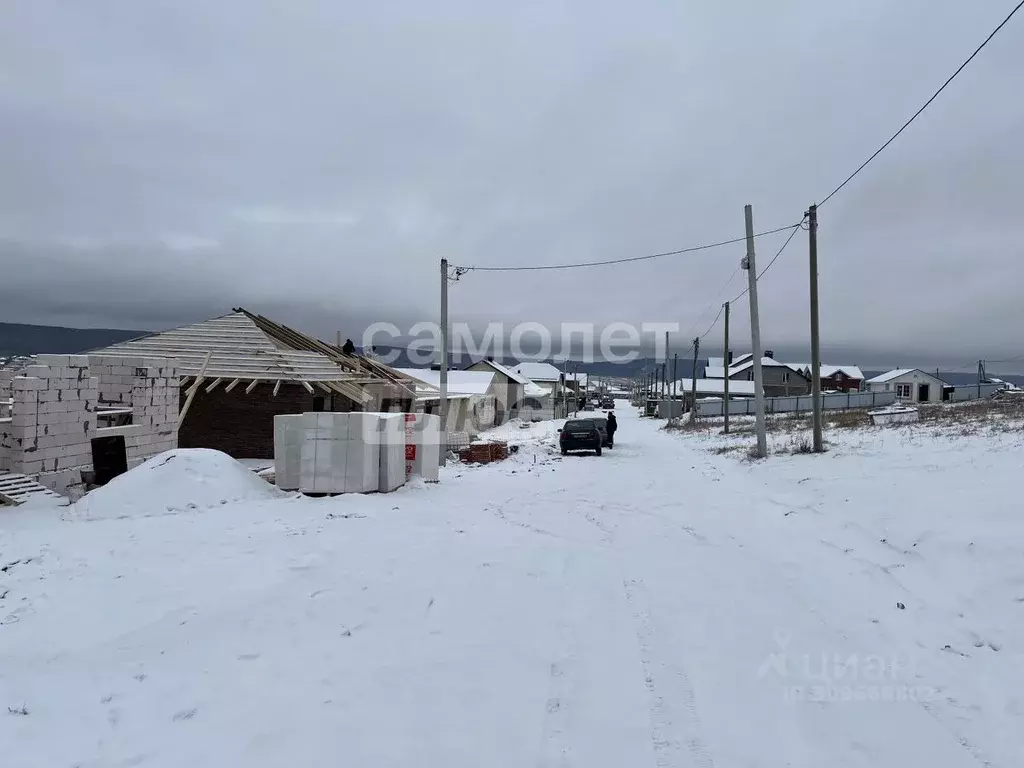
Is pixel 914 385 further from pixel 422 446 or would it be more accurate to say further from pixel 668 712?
pixel 668 712

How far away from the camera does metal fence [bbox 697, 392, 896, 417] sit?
49969 millimetres

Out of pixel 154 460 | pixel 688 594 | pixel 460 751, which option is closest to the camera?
pixel 460 751

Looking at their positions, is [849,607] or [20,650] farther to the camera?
[849,607]

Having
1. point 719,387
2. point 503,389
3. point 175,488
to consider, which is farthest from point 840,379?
point 175,488

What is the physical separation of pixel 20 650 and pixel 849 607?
26.6 feet

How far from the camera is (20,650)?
16.1 ft

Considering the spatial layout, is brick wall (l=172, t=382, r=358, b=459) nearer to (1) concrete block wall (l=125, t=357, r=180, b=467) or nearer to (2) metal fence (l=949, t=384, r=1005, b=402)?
(1) concrete block wall (l=125, t=357, r=180, b=467)

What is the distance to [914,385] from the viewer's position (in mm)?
71562

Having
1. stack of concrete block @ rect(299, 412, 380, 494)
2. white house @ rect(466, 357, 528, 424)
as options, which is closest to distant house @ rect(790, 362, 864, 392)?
white house @ rect(466, 357, 528, 424)

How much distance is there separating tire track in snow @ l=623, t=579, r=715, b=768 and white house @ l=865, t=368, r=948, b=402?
3028 inches

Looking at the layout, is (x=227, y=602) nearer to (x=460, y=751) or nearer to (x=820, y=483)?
(x=460, y=751)

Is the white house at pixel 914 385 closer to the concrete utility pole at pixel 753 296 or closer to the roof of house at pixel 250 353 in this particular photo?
the concrete utility pole at pixel 753 296

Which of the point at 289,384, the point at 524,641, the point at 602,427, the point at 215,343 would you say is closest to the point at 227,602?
the point at 524,641

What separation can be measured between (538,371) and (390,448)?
8976 cm
